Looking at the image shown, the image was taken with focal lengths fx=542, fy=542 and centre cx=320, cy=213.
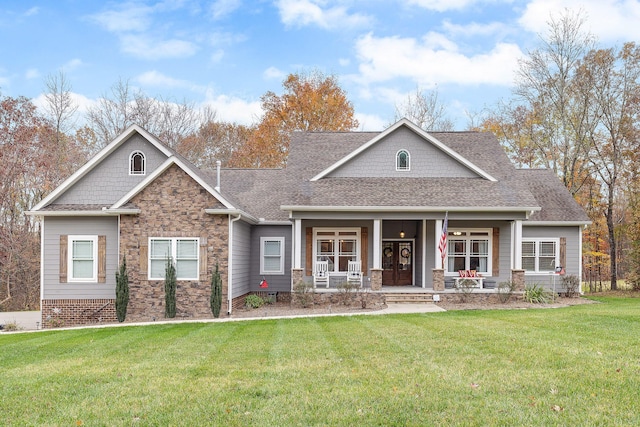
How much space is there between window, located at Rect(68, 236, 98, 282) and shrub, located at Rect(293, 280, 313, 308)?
20.8ft

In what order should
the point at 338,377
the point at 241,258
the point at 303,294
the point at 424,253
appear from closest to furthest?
1. the point at 338,377
2. the point at 303,294
3. the point at 241,258
4. the point at 424,253

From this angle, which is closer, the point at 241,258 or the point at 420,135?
the point at 241,258

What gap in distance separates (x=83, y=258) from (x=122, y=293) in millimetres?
2299

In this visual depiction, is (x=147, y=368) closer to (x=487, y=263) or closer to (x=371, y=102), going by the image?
(x=487, y=263)

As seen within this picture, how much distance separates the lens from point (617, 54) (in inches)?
1032

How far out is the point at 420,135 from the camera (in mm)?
20047

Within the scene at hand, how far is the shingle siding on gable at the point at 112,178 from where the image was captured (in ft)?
58.1

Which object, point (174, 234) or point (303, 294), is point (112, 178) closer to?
point (174, 234)

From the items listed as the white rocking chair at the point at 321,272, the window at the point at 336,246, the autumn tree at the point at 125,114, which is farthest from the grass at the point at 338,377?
the autumn tree at the point at 125,114

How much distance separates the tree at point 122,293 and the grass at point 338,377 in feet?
13.9

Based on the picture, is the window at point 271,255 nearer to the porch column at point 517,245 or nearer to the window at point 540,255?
the porch column at point 517,245

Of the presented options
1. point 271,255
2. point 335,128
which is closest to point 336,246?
point 271,255

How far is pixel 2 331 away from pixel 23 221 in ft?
47.8

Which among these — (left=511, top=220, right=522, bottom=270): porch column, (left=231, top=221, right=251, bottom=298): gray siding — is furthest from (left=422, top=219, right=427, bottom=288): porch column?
(left=231, top=221, right=251, bottom=298): gray siding
